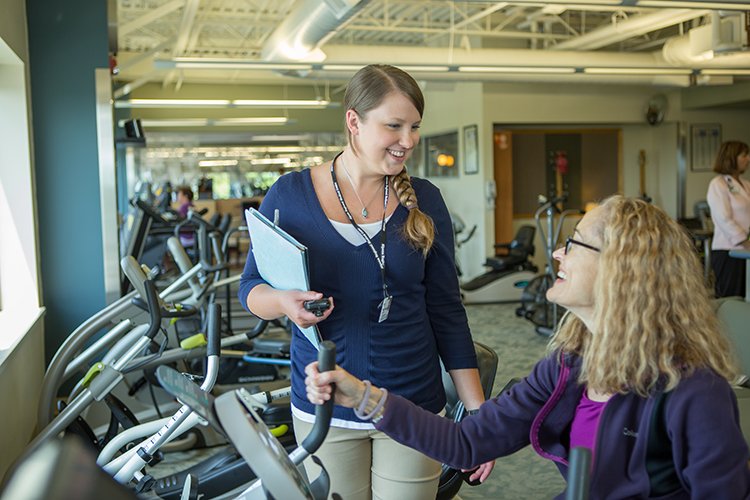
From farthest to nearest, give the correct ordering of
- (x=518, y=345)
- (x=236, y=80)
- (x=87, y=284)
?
(x=236, y=80) → (x=518, y=345) → (x=87, y=284)

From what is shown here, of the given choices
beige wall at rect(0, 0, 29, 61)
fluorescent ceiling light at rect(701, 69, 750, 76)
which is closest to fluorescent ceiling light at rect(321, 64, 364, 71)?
beige wall at rect(0, 0, 29, 61)

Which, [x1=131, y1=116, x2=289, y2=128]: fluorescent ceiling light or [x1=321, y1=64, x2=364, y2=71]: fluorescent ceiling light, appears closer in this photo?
[x1=321, y1=64, x2=364, y2=71]: fluorescent ceiling light

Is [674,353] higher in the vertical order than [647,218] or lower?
lower

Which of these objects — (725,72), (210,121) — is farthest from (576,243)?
(210,121)

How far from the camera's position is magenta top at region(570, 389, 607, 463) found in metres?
1.58

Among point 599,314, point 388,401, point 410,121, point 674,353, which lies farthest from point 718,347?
point 410,121

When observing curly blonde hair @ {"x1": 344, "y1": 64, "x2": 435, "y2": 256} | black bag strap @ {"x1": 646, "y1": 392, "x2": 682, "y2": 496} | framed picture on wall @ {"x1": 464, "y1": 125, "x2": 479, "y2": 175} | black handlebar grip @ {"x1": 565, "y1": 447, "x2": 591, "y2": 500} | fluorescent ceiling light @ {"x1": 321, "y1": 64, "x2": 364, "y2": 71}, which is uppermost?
fluorescent ceiling light @ {"x1": 321, "y1": 64, "x2": 364, "y2": 71}

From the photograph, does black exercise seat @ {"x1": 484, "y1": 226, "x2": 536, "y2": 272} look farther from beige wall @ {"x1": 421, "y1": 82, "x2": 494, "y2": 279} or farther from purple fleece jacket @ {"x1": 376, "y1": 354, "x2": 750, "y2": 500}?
purple fleece jacket @ {"x1": 376, "y1": 354, "x2": 750, "y2": 500}

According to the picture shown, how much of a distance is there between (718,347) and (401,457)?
0.69m

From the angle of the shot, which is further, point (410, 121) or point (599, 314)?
point (410, 121)

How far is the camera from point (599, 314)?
59.8 inches

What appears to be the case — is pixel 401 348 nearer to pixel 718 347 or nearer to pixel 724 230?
pixel 718 347

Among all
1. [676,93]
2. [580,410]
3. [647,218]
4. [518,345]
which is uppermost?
[676,93]

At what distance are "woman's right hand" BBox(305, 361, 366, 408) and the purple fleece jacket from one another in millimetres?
107
